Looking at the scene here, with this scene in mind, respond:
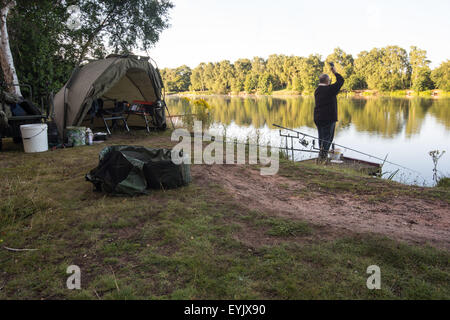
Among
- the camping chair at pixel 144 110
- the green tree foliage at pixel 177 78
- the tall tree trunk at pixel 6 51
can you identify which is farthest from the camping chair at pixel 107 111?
the green tree foliage at pixel 177 78

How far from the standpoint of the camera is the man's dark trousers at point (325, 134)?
7328 millimetres

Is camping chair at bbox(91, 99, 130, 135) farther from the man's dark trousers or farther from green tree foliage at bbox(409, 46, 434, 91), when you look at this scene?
green tree foliage at bbox(409, 46, 434, 91)

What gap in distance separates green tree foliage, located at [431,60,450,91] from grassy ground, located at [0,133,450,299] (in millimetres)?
56222

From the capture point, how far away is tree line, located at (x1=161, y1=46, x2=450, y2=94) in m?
54.8

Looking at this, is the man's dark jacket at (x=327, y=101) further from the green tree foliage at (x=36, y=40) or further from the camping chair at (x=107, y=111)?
the green tree foliage at (x=36, y=40)

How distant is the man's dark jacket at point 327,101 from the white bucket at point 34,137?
228 inches

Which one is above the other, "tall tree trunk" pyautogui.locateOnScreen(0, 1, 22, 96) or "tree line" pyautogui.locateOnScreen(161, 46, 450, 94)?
"tree line" pyautogui.locateOnScreen(161, 46, 450, 94)

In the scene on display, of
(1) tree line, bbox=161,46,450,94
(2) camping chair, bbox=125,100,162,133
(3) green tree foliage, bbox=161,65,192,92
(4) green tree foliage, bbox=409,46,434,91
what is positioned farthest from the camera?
(3) green tree foliage, bbox=161,65,192,92

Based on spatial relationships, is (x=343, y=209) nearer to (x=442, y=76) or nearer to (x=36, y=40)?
(x=36, y=40)

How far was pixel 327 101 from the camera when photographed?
7.07 metres

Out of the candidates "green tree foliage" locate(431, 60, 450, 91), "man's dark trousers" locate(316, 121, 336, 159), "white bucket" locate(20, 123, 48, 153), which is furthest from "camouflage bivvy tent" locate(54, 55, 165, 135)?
"green tree foliage" locate(431, 60, 450, 91)

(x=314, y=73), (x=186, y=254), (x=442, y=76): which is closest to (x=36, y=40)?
(x=186, y=254)
